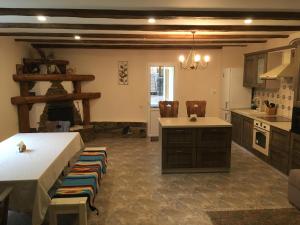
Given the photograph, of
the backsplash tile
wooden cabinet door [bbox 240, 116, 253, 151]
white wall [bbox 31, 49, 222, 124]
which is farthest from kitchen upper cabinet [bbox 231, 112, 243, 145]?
white wall [bbox 31, 49, 222, 124]

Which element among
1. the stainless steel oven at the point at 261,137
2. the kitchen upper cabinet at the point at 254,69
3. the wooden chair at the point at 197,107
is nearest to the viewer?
the stainless steel oven at the point at 261,137

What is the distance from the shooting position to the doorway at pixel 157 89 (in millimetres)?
7211

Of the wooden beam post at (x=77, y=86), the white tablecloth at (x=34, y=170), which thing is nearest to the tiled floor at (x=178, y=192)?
the white tablecloth at (x=34, y=170)

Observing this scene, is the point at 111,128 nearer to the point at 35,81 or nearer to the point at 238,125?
the point at 35,81

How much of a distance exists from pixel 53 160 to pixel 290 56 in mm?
4515

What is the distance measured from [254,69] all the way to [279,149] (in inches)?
86.3

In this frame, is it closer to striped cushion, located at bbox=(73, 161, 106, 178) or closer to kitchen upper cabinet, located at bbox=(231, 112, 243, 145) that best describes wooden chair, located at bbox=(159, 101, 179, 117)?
kitchen upper cabinet, located at bbox=(231, 112, 243, 145)

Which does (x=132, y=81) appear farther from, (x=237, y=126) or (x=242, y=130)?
(x=242, y=130)

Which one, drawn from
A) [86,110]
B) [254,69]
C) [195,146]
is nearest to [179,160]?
[195,146]

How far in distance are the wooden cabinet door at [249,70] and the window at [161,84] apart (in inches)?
76.8

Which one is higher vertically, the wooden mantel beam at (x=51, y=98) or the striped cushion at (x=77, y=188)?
the wooden mantel beam at (x=51, y=98)

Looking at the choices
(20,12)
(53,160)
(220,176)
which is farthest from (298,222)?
(20,12)

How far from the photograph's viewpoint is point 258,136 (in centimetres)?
517

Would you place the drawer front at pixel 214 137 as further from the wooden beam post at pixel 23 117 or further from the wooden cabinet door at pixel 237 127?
the wooden beam post at pixel 23 117
